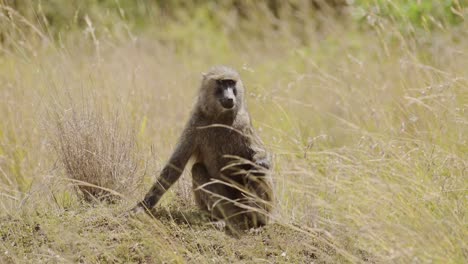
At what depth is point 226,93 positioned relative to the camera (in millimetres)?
4391

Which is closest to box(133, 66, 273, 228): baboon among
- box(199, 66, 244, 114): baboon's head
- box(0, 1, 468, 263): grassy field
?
box(199, 66, 244, 114): baboon's head

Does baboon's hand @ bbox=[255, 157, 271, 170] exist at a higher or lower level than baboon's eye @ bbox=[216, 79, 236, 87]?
lower

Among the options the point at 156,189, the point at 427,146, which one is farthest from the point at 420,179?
the point at 156,189

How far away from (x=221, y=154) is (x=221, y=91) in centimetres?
38

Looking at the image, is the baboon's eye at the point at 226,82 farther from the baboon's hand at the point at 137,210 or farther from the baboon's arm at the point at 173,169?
the baboon's hand at the point at 137,210

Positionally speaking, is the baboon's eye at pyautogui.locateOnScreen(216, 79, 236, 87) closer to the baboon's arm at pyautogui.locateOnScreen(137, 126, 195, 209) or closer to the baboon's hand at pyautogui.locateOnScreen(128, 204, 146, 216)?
the baboon's arm at pyautogui.locateOnScreen(137, 126, 195, 209)

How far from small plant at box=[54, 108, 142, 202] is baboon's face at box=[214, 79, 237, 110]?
0.73m

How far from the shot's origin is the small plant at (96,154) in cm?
471

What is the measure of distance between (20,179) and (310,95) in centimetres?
359

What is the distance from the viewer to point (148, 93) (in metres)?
7.02

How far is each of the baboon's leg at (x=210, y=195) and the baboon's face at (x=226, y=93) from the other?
447 mm

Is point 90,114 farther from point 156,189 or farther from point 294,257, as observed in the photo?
point 294,257

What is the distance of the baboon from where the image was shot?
440 centimetres

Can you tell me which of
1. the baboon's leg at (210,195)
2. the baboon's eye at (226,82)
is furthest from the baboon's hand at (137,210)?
the baboon's eye at (226,82)
